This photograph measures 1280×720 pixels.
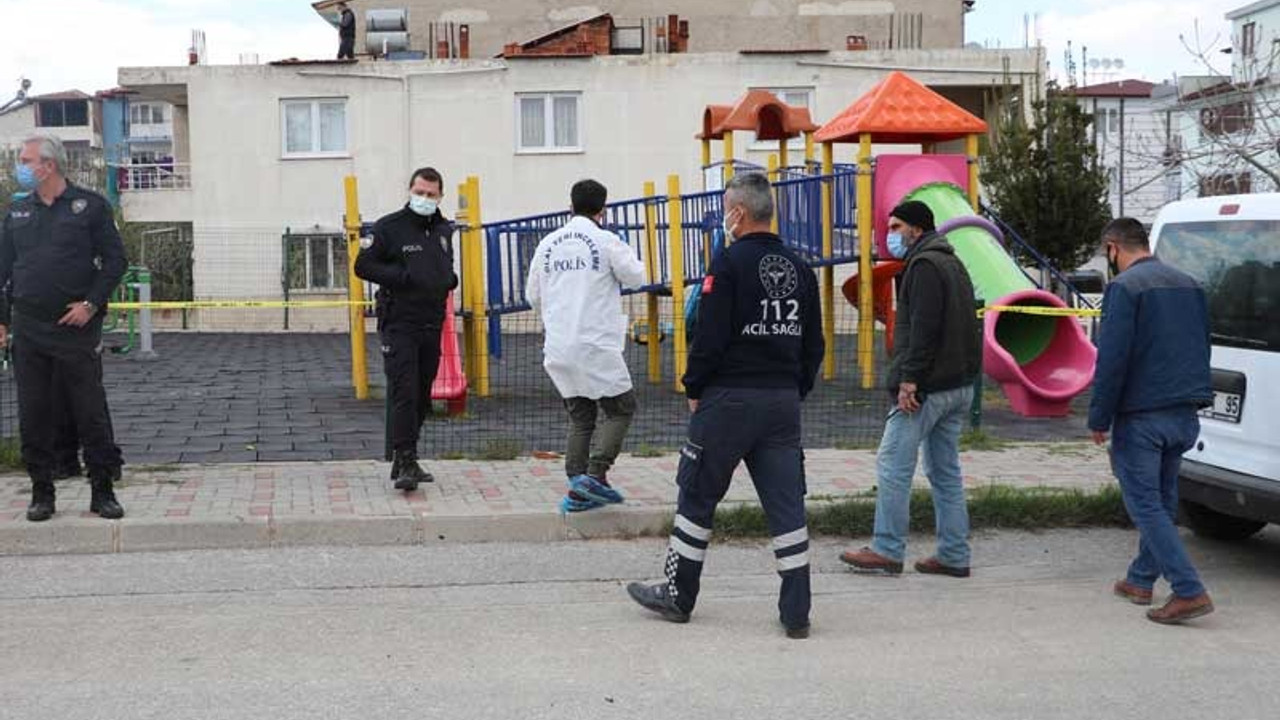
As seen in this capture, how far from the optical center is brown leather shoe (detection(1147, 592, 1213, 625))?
20.0 feet

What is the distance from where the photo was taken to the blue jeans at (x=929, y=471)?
22.3 feet

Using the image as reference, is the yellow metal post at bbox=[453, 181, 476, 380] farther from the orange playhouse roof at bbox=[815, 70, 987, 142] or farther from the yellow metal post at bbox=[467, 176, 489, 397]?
the orange playhouse roof at bbox=[815, 70, 987, 142]

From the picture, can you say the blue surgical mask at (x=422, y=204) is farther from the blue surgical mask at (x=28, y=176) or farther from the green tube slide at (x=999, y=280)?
the green tube slide at (x=999, y=280)

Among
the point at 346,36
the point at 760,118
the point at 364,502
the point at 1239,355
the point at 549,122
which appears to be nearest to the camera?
the point at 1239,355

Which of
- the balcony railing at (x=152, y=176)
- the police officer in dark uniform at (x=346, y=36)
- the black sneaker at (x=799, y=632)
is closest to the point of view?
the black sneaker at (x=799, y=632)

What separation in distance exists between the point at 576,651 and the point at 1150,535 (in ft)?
8.47

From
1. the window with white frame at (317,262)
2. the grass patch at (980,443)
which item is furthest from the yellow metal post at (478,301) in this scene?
the window with white frame at (317,262)

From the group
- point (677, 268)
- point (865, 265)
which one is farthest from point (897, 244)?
point (865, 265)

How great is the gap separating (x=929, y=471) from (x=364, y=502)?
3.21 m

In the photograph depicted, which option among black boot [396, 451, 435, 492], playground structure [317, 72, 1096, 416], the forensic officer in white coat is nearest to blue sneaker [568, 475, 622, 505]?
the forensic officer in white coat

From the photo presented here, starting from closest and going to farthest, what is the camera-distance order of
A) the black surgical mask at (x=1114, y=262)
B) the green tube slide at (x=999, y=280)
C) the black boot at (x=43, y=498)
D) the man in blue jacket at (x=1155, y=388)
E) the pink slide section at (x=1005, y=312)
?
the man in blue jacket at (x=1155, y=388)
the black surgical mask at (x=1114, y=262)
the black boot at (x=43, y=498)
the pink slide section at (x=1005, y=312)
the green tube slide at (x=999, y=280)

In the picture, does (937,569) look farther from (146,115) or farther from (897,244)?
(146,115)

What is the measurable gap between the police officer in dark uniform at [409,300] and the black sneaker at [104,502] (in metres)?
1.58

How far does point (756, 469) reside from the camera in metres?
5.98
